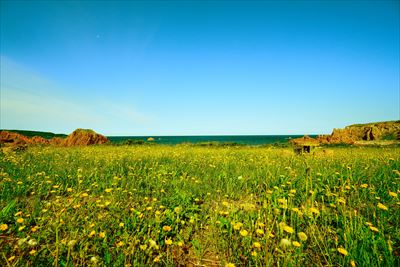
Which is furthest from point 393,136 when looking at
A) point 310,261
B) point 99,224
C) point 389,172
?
point 99,224

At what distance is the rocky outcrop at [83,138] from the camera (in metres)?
19.5

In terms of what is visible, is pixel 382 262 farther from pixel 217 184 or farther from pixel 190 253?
pixel 217 184

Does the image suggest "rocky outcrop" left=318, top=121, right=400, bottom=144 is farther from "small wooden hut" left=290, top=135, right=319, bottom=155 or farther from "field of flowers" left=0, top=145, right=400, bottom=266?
"field of flowers" left=0, top=145, right=400, bottom=266

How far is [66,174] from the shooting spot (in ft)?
16.2

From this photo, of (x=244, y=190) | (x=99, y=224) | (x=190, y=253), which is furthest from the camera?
(x=244, y=190)

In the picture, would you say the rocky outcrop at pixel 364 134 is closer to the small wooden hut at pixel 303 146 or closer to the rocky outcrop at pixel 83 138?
the small wooden hut at pixel 303 146

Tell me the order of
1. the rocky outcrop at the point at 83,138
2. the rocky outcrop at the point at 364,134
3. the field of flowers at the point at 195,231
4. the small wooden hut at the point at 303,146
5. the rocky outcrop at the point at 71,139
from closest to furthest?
the field of flowers at the point at 195,231 < the small wooden hut at the point at 303,146 < the rocky outcrop at the point at 71,139 < the rocky outcrop at the point at 83,138 < the rocky outcrop at the point at 364,134

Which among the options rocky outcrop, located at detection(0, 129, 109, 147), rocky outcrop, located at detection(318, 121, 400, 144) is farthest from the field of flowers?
rocky outcrop, located at detection(318, 121, 400, 144)

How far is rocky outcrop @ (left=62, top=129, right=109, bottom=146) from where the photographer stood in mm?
19547

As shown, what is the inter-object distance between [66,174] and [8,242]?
9.43 ft

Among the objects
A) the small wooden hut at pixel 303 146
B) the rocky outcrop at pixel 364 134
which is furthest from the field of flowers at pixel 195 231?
the rocky outcrop at pixel 364 134

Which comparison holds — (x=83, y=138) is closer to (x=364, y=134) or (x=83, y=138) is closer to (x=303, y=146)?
(x=303, y=146)

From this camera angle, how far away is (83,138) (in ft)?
65.8

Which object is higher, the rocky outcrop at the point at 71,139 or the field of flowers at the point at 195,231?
the rocky outcrop at the point at 71,139
